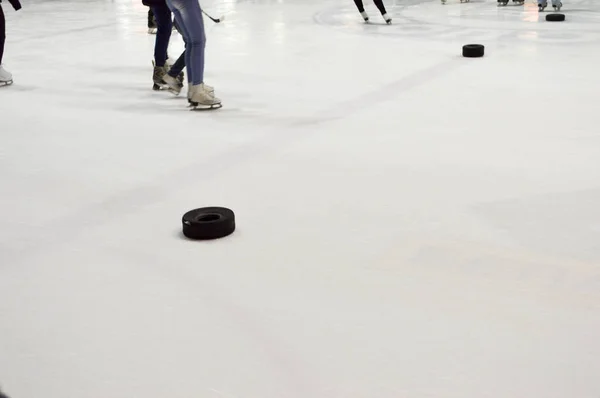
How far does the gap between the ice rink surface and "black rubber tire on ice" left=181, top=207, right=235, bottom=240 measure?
0.06 metres

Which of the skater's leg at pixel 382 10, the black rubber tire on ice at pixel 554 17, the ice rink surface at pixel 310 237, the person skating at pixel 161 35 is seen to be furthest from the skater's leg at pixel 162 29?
the black rubber tire on ice at pixel 554 17

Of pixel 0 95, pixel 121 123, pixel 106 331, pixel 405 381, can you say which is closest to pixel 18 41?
pixel 0 95

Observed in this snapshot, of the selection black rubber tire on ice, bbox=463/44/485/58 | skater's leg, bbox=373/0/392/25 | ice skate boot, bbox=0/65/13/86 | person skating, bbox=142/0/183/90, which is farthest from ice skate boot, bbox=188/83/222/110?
skater's leg, bbox=373/0/392/25

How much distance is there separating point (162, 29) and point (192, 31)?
643 mm

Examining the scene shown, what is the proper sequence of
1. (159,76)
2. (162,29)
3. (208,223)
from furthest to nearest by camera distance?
(159,76), (162,29), (208,223)

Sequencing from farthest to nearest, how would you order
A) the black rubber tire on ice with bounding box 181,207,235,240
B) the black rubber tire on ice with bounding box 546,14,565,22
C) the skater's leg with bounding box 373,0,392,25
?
1. the skater's leg with bounding box 373,0,392,25
2. the black rubber tire on ice with bounding box 546,14,565,22
3. the black rubber tire on ice with bounding box 181,207,235,240

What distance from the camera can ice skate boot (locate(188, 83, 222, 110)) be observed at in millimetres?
4129

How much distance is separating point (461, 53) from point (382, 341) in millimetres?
4491

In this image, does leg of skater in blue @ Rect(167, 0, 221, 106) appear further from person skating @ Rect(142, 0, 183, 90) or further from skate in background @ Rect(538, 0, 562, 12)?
skate in background @ Rect(538, 0, 562, 12)

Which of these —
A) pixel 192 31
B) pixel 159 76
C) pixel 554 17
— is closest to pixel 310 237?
pixel 192 31

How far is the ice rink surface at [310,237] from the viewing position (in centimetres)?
161

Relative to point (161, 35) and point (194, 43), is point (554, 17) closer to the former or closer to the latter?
point (161, 35)

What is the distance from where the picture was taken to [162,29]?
449cm

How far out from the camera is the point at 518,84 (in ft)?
15.1
